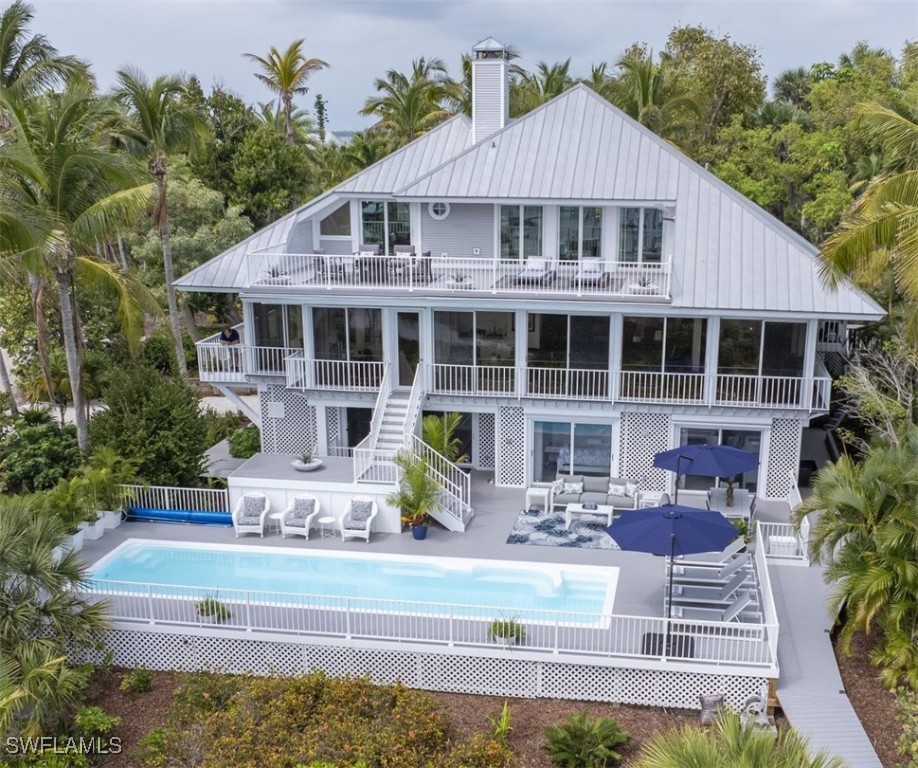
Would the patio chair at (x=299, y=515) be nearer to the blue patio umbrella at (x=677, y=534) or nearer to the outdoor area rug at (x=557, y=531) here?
the outdoor area rug at (x=557, y=531)

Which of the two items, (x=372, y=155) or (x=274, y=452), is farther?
(x=372, y=155)

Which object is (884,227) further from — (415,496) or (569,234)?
(415,496)

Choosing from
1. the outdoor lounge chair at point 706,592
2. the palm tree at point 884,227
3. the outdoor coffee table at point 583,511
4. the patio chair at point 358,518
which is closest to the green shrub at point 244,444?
the patio chair at point 358,518

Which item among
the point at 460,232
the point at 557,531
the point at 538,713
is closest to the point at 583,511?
the point at 557,531

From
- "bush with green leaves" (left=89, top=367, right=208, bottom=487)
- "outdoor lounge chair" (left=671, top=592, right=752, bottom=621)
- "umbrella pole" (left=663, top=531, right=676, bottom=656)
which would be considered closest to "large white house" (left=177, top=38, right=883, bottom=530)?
"bush with green leaves" (left=89, top=367, right=208, bottom=487)

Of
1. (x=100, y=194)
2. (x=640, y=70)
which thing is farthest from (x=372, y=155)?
(x=100, y=194)

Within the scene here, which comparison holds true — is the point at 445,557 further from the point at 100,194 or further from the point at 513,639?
the point at 100,194

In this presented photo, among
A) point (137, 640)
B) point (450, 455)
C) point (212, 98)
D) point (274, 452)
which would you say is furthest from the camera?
point (212, 98)
